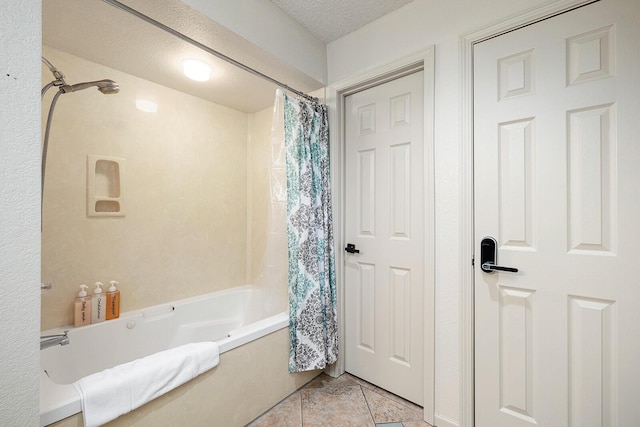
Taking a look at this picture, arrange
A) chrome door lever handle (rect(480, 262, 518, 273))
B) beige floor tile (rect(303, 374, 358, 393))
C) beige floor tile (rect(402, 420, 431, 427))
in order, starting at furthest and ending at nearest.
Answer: beige floor tile (rect(303, 374, 358, 393)) < beige floor tile (rect(402, 420, 431, 427)) < chrome door lever handle (rect(480, 262, 518, 273))

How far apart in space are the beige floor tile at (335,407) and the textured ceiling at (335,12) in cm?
248

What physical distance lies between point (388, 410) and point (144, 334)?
1707mm

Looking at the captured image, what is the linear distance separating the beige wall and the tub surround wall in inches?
38.6

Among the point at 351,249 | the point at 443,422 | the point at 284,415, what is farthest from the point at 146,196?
the point at 443,422

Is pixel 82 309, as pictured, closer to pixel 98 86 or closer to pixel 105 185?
pixel 105 185

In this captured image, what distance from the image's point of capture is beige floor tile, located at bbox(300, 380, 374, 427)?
1632 millimetres

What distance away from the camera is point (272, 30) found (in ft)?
5.64

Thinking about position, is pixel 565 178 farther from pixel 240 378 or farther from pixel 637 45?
pixel 240 378

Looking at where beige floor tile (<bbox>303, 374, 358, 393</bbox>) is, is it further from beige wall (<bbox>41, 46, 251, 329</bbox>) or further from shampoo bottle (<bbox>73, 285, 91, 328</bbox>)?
shampoo bottle (<bbox>73, 285, 91, 328</bbox>)

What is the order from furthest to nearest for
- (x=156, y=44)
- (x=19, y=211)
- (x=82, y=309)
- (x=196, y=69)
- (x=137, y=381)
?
1. (x=196, y=69)
2. (x=82, y=309)
3. (x=156, y=44)
4. (x=137, y=381)
5. (x=19, y=211)

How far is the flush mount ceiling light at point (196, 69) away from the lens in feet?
6.00

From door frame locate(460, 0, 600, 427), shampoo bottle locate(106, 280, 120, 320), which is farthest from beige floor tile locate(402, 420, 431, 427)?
shampoo bottle locate(106, 280, 120, 320)

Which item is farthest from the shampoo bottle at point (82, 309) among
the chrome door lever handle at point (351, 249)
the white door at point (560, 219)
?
the white door at point (560, 219)

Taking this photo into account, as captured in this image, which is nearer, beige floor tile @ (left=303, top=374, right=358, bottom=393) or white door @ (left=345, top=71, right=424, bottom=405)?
white door @ (left=345, top=71, right=424, bottom=405)
